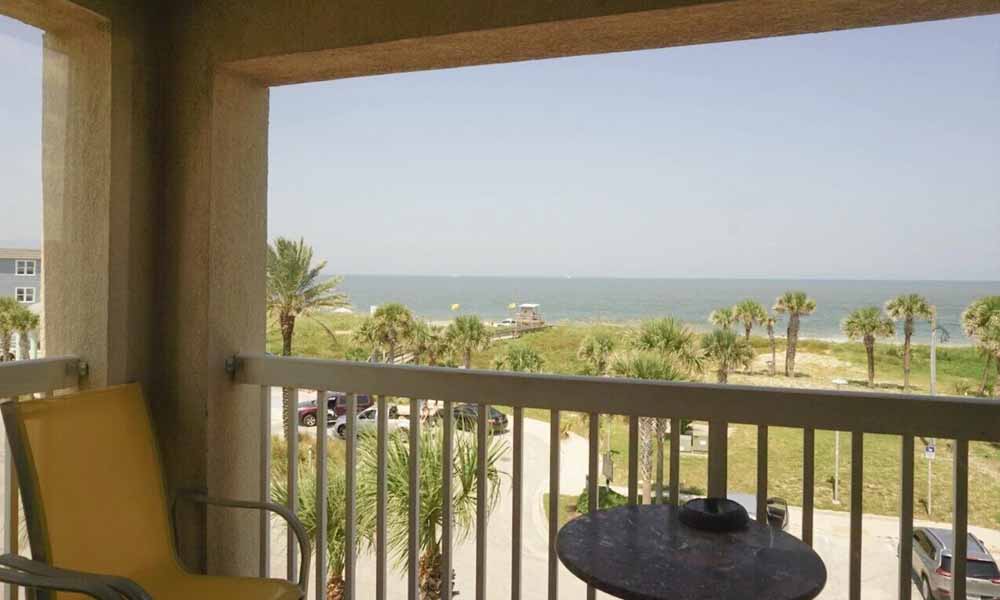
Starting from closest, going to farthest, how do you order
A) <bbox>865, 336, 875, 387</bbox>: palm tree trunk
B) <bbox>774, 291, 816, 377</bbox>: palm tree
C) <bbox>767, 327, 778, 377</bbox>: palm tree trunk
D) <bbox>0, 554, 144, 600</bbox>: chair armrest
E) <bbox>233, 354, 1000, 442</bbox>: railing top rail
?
<bbox>0, 554, 144, 600</bbox>: chair armrest < <bbox>233, 354, 1000, 442</bbox>: railing top rail < <bbox>865, 336, 875, 387</bbox>: palm tree trunk < <bbox>767, 327, 778, 377</bbox>: palm tree trunk < <bbox>774, 291, 816, 377</bbox>: palm tree

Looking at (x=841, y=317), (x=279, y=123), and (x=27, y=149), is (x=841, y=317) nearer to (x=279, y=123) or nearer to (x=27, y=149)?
(x=279, y=123)

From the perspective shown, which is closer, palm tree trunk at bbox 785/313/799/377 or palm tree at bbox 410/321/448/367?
palm tree at bbox 410/321/448/367

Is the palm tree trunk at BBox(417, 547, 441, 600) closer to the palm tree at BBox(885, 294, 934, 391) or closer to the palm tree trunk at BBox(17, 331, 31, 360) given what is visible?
the palm tree trunk at BBox(17, 331, 31, 360)

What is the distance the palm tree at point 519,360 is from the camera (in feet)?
86.6

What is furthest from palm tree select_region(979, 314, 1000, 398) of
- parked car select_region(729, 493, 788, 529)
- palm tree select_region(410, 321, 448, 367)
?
parked car select_region(729, 493, 788, 529)

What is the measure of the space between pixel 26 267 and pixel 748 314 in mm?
30392

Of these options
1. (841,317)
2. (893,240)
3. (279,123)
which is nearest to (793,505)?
(841,317)

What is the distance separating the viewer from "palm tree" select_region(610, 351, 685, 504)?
30.5 ft

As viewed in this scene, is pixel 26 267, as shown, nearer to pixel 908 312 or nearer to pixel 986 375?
pixel 986 375

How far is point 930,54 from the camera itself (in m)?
34.1

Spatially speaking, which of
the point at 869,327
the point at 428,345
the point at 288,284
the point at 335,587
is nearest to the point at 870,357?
the point at 869,327

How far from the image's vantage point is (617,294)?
38.7 m

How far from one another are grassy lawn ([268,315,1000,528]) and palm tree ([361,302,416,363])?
1.20 meters

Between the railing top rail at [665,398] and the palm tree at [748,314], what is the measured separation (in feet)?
95.9
